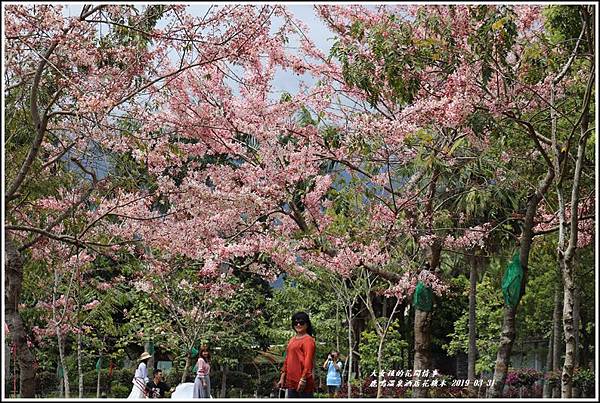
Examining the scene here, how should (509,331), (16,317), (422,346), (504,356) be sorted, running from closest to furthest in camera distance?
(16,317) → (504,356) → (509,331) → (422,346)

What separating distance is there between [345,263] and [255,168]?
1785 millimetres

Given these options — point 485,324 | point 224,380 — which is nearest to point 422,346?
point 485,324

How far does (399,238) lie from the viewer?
10.2 meters

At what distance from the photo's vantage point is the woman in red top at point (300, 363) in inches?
234

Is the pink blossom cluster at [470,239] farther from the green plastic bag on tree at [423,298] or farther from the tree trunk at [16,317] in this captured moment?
the tree trunk at [16,317]

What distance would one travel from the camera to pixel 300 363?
6.04 m

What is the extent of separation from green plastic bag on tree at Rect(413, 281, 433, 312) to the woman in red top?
3551mm

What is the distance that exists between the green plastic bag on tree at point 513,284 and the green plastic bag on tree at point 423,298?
1336 mm

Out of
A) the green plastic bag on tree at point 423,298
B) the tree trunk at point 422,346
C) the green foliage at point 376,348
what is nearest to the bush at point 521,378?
the green foliage at point 376,348

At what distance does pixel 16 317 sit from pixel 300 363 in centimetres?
271

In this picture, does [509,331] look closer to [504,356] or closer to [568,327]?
[504,356]

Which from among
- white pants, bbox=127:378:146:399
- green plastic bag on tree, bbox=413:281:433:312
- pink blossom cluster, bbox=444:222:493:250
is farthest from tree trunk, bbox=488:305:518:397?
white pants, bbox=127:378:146:399

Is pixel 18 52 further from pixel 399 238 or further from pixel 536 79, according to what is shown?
pixel 399 238

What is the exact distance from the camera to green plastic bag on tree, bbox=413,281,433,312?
9516mm
